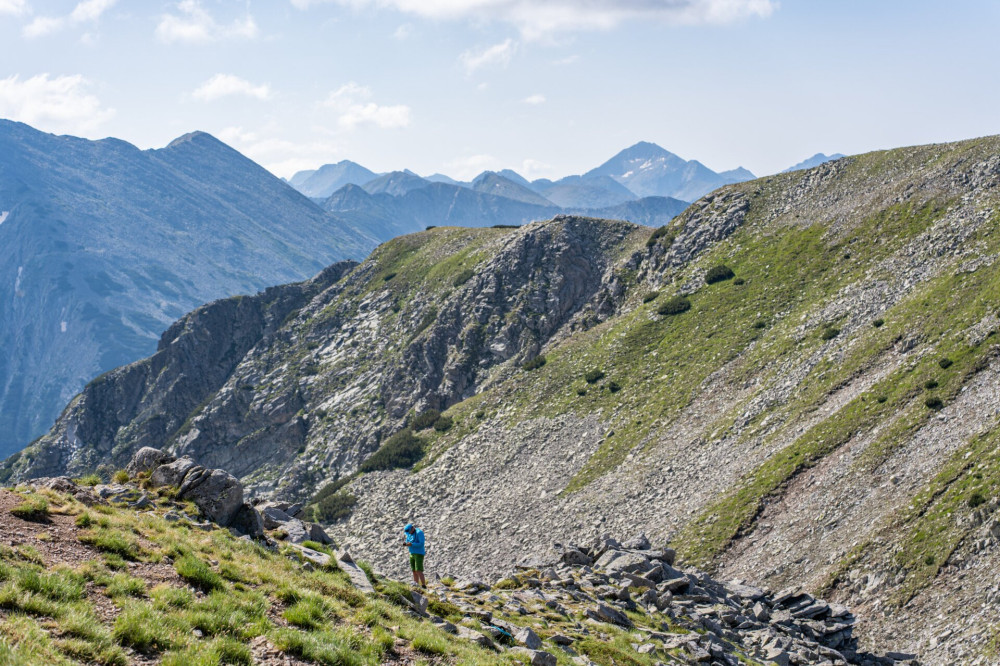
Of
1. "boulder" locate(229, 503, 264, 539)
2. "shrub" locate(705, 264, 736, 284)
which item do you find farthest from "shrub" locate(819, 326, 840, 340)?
"boulder" locate(229, 503, 264, 539)

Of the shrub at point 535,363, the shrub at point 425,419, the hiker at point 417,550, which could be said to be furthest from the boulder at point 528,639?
the shrub at point 425,419

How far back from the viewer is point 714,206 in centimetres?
9562

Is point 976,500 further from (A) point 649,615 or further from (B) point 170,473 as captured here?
(B) point 170,473

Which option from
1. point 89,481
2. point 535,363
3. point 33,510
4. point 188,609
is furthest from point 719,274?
point 188,609

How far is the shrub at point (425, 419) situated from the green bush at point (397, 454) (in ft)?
8.37

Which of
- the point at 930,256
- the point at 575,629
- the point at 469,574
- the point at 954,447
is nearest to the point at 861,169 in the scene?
the point at 930,256

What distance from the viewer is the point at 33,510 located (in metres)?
17.9

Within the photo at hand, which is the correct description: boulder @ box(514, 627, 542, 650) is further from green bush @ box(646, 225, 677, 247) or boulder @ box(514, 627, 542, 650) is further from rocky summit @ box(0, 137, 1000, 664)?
green bush @ box(646, 225, 677, 247)

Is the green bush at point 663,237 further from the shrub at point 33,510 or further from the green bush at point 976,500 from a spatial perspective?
the shrub at point 33,510

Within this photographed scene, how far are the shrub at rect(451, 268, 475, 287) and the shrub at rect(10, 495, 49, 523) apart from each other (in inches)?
3904

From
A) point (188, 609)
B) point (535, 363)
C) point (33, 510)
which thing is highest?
point (33, 510)

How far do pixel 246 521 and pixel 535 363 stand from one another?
65.9 m

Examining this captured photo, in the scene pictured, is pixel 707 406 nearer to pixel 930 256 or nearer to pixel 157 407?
pixel 930 256

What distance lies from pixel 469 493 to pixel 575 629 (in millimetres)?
45787
